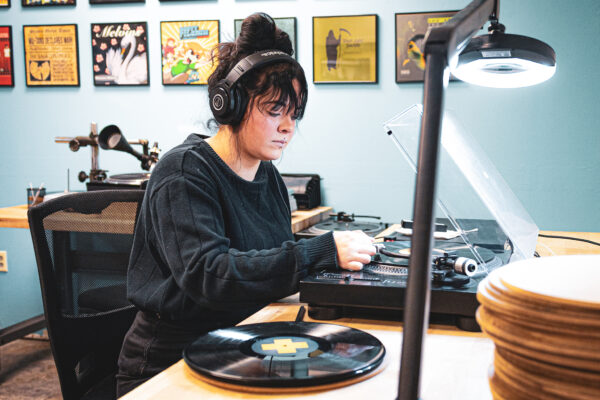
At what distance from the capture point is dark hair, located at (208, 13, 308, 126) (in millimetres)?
1203

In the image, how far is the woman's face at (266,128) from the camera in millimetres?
1215

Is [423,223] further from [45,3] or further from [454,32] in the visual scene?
[45,3]

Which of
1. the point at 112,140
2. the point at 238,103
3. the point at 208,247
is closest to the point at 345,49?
the point at 112,140

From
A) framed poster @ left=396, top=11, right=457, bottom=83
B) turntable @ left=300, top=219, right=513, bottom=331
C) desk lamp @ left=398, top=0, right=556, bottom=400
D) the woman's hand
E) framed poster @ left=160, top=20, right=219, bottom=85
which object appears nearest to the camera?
desk lamp @ left=398, top=0, right=556, bottom=400

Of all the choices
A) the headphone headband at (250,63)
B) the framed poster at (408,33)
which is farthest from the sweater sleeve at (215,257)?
the framed poster at (408,33)

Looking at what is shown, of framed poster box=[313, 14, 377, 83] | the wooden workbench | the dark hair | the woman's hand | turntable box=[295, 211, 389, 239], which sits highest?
framed poster box=[313, 14, 377, 83]

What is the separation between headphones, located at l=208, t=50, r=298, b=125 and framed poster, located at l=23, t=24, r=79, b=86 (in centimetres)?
223

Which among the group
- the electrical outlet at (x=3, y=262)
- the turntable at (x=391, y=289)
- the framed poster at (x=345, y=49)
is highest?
the framed poster at (x=345, y=49)

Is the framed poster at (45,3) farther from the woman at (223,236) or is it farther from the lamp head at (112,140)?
the woman at (223,236)

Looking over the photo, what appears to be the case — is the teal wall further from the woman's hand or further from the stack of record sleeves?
the stack of record sleeves

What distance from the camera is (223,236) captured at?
1099 millimetres

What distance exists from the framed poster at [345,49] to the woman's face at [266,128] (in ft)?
5.21

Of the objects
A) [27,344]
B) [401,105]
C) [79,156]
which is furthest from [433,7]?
[27,344]

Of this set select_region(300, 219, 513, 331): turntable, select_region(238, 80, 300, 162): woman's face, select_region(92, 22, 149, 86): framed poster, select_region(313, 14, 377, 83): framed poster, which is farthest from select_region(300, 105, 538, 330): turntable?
select_region(92, 22, 149, 86): framed poster
